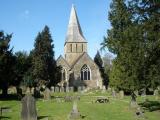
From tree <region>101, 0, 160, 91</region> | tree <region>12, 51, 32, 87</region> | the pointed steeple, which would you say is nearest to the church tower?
the pointed steeple

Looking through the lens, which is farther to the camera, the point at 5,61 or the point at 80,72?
the point at 80,72

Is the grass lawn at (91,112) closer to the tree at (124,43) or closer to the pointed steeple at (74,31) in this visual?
the tree at (124,43)

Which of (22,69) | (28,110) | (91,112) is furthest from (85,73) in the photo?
(28,110)

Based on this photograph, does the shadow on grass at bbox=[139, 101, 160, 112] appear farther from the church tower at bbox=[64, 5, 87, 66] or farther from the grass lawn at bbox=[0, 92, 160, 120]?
the church tower at bbox=[64, 5, 87, 66]

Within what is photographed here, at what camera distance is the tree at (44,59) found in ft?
196

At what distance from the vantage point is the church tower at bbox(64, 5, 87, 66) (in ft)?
285

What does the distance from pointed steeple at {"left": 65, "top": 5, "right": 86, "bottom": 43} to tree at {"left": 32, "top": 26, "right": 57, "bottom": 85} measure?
2148cm

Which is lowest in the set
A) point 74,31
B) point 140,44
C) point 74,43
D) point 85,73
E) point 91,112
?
point 91,112

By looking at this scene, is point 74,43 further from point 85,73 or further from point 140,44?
point 140,44

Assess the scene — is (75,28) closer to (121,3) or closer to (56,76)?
(56,76)

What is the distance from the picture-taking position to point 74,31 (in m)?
87.2

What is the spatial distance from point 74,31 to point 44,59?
2709cm

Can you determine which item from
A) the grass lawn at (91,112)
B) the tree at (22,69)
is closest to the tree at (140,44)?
the grass lawn at (91,112)

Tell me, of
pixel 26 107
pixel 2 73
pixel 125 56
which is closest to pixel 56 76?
pixel 2 73
